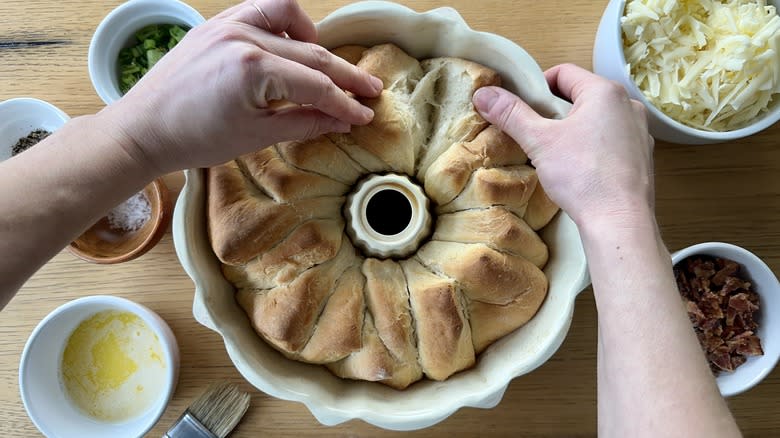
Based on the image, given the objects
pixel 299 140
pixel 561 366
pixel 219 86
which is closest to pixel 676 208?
pixel 561 366

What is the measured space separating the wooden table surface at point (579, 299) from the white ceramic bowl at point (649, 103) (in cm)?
10

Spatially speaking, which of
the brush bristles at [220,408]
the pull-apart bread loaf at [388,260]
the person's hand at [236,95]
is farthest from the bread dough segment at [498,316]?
the brush bristles at [220,408]

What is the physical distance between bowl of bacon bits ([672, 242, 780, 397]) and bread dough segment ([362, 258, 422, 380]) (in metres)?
→ 0.47

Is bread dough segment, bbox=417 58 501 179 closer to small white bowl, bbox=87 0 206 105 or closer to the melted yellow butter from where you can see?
small white bowl, bbox=87 0 206 105

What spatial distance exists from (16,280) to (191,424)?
395 millimetres

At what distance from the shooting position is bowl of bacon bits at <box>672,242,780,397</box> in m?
1.05

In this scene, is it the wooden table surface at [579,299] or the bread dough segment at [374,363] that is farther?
the wooden table surface at [579,299]

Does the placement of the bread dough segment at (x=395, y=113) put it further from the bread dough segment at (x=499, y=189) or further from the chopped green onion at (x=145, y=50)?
the chopped green onion at (x=145, y=50)

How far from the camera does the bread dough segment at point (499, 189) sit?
92 centimetres

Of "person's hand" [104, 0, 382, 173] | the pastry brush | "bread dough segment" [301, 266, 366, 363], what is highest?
"person's hand" [104, 0, 382, 173]

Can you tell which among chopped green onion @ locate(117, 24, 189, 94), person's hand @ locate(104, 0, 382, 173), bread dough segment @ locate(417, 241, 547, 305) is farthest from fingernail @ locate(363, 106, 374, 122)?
chopped green onion @ locate(117, 24, 189, 94)

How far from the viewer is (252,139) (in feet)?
2.81

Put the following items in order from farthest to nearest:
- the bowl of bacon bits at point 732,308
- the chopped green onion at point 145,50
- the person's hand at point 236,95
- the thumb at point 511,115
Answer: the chopped green onion at point 145,50 < the bowl of bacon bits at point 732,308 < the thumb at point 511,115 < the person's hand at point 236,95

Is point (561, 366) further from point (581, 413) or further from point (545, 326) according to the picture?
point (545, 326)
